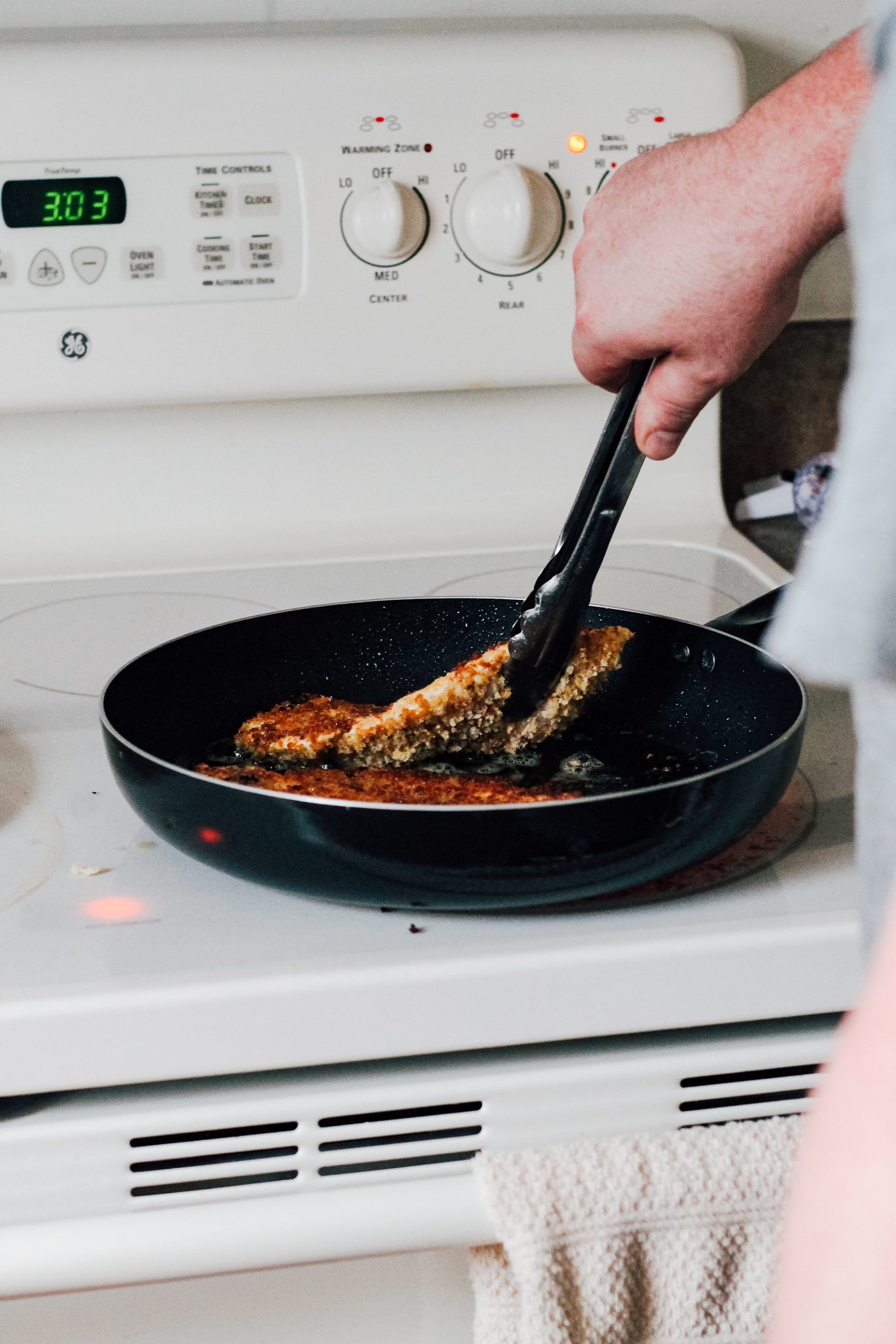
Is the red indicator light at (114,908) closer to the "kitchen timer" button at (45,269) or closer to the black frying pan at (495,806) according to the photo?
the black frying pan at (495,806)

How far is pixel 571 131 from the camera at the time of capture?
0.85 metres

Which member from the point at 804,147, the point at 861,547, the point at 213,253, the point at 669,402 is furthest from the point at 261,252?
the point at 861,547

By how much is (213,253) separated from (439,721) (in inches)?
16.7

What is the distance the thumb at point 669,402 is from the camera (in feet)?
1.85

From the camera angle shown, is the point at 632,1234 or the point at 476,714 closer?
the point at 632,1234

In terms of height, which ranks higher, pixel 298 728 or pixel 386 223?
pixel 386 223

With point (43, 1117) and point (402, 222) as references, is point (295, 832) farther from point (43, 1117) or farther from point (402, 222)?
point (402, 222)

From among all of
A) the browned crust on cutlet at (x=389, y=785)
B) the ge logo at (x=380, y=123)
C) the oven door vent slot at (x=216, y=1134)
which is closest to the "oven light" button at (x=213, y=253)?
the ge logo at (x=380, y=123)

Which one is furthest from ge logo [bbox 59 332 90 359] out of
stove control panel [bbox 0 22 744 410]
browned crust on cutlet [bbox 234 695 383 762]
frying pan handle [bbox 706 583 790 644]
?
frying pan handle [bbox 706 583 790 644]

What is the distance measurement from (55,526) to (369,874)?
588mm

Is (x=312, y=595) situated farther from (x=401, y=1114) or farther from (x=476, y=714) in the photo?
(x=401, y=1114)

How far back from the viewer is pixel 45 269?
822 millimetres

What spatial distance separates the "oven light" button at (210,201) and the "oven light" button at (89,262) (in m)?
0.07

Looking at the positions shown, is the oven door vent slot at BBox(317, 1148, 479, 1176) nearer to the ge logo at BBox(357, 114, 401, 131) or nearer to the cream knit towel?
the cream knit towel
